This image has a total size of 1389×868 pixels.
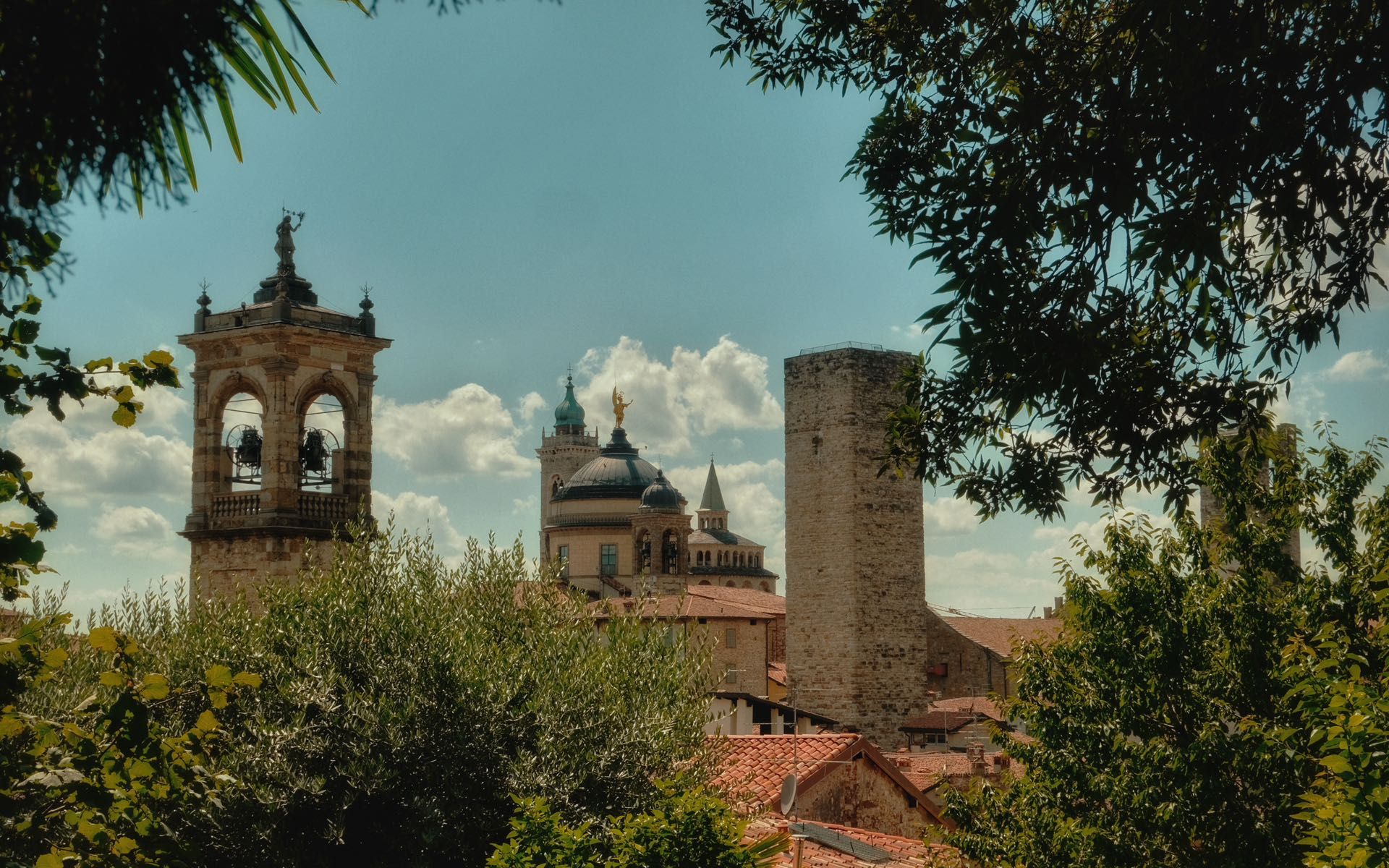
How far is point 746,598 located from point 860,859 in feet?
150

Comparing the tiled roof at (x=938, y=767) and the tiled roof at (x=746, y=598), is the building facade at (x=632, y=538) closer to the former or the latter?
the tiled roof at (x=746, y=598)

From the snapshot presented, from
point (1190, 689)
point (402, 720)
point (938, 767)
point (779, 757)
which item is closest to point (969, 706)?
point (938, 767)

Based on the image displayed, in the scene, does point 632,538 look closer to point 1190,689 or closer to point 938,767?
point 938,767

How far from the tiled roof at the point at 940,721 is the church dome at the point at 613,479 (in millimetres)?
39487

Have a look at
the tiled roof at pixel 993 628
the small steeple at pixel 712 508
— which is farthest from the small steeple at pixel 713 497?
the tiled roof at pixel 993 628

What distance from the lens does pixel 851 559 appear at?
4200cm

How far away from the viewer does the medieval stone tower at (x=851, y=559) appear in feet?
138

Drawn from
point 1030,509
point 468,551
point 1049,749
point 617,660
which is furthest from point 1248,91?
point 1049,749

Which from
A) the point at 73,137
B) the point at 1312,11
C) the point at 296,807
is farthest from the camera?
the point at 296,807

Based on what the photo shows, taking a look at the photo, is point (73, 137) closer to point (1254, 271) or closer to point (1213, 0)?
point (1213, 0)

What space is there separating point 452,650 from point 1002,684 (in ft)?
137

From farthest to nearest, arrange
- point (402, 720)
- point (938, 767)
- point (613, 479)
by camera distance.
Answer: point (613, 479)
point (938, 767)
point (402, 720)

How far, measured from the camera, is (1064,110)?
6.73 meters

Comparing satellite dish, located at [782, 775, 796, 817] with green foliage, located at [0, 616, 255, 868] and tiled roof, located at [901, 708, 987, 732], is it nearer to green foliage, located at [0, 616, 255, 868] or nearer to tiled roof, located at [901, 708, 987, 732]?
green foliage, located at [0, 616, 255, 868]
